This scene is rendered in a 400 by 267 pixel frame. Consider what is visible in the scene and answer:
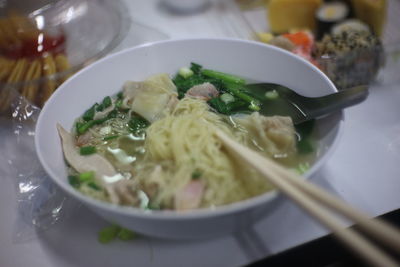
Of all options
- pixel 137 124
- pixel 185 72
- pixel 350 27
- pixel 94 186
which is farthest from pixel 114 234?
pixel 350 27

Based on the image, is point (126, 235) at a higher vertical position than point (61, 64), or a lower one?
lower

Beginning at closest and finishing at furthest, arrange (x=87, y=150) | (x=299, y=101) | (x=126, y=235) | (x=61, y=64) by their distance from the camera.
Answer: (x=126, y=235)
(x=87, y=150)
(x=299, y=101)
(x=61, y=64)

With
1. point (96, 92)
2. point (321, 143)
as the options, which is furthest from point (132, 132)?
point (321, 143)

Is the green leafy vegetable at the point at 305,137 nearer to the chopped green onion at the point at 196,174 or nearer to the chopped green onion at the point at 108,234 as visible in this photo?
the chopped green onion at the point at 196,174

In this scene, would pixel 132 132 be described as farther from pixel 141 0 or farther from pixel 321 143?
pixel 141 0

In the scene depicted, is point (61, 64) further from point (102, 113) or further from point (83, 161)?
point (83, 161)

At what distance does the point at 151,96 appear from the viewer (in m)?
1.77

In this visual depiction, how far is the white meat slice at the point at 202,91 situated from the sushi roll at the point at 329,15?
4.26 feet

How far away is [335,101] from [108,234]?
3.42 feet

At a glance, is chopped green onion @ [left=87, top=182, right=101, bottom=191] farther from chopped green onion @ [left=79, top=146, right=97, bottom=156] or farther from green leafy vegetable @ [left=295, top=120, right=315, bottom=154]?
green leafy vegetable @ [left=295, top=120, right=315, bottom=154]

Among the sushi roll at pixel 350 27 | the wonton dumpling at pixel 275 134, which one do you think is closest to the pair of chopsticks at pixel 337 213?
the wonton dumpling at pixel 275 134

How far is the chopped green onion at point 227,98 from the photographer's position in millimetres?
1810

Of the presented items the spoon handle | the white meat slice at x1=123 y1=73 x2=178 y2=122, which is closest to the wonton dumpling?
the spoon handle

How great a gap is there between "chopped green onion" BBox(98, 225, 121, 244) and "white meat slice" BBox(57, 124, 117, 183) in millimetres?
198
